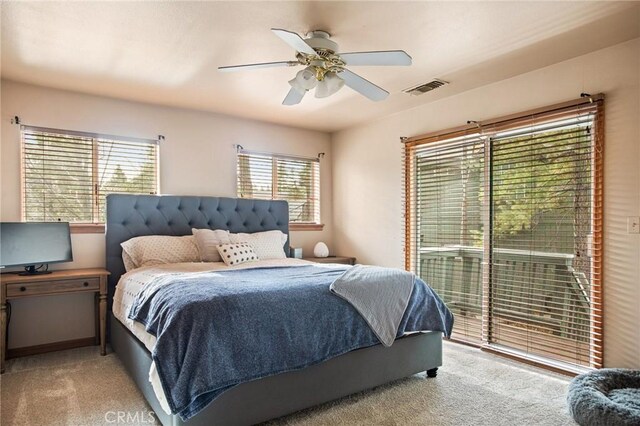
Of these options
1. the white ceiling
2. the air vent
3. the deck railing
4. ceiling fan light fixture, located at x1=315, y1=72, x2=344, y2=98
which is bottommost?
the deck railing

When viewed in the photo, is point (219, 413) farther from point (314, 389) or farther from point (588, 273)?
point (588, 273)

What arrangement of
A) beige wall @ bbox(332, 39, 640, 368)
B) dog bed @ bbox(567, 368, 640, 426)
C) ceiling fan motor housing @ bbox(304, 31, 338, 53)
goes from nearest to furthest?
dog bed @ bbox(567, 368, 640, 426), ceiling fan motor housing @ bbox(304, 31, 338, 53), beige wall @ bbox(332, 39, 640, 368)

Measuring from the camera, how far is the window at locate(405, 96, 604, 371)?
2.98 m

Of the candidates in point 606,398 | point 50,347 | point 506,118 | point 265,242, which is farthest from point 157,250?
point 606,398

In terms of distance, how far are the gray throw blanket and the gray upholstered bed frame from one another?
0.16 meters

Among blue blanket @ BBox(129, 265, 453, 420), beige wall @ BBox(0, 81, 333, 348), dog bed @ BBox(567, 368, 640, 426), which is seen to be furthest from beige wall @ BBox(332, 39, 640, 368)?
blue blanket @ BBox(129, 265, 453, 420)

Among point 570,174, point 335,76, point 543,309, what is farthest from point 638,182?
point 335,76

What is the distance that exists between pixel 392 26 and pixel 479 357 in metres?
2.81

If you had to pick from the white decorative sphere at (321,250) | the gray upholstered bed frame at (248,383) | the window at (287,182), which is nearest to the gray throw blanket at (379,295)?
the gray upholstered bed frame at (248,383)

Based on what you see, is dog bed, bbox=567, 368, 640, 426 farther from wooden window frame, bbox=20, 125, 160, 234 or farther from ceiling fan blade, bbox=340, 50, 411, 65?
wooden window frame, bbox=20, 125, 160, 234

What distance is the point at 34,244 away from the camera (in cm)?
335

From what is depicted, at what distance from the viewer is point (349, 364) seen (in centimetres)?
247

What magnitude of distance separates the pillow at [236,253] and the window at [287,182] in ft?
3.65

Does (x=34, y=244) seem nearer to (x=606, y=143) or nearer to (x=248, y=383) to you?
(x=248, y=383)
